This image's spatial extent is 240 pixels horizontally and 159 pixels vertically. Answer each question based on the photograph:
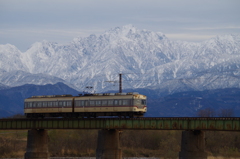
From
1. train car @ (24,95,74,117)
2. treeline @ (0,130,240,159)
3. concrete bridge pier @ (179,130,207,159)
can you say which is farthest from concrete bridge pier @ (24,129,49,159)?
treeline @ (0,130,240,159)

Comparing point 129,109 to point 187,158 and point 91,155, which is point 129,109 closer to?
point 187,158

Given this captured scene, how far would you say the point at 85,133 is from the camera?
15638 cm

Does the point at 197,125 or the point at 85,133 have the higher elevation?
the point at 197,125

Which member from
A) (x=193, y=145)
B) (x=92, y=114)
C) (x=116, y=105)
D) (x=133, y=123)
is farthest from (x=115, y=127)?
(x=193, y=145)

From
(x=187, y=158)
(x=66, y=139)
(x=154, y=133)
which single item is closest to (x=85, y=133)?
(x=66, y=139)

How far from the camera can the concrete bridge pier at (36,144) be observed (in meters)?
104

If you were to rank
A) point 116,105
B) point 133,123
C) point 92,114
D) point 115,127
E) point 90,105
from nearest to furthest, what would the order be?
point 133,123 → point 115,127 → point 116,105 → point 90,105 → point 92,114

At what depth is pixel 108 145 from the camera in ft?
320

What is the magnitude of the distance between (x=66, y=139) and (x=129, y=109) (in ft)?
202

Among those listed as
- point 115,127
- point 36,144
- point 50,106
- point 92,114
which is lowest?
point 36,144

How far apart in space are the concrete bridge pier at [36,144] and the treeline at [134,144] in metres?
35.0

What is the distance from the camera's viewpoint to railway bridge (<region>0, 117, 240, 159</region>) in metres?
85.2

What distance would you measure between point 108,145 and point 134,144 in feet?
177

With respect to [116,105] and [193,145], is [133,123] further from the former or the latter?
[193,145]
